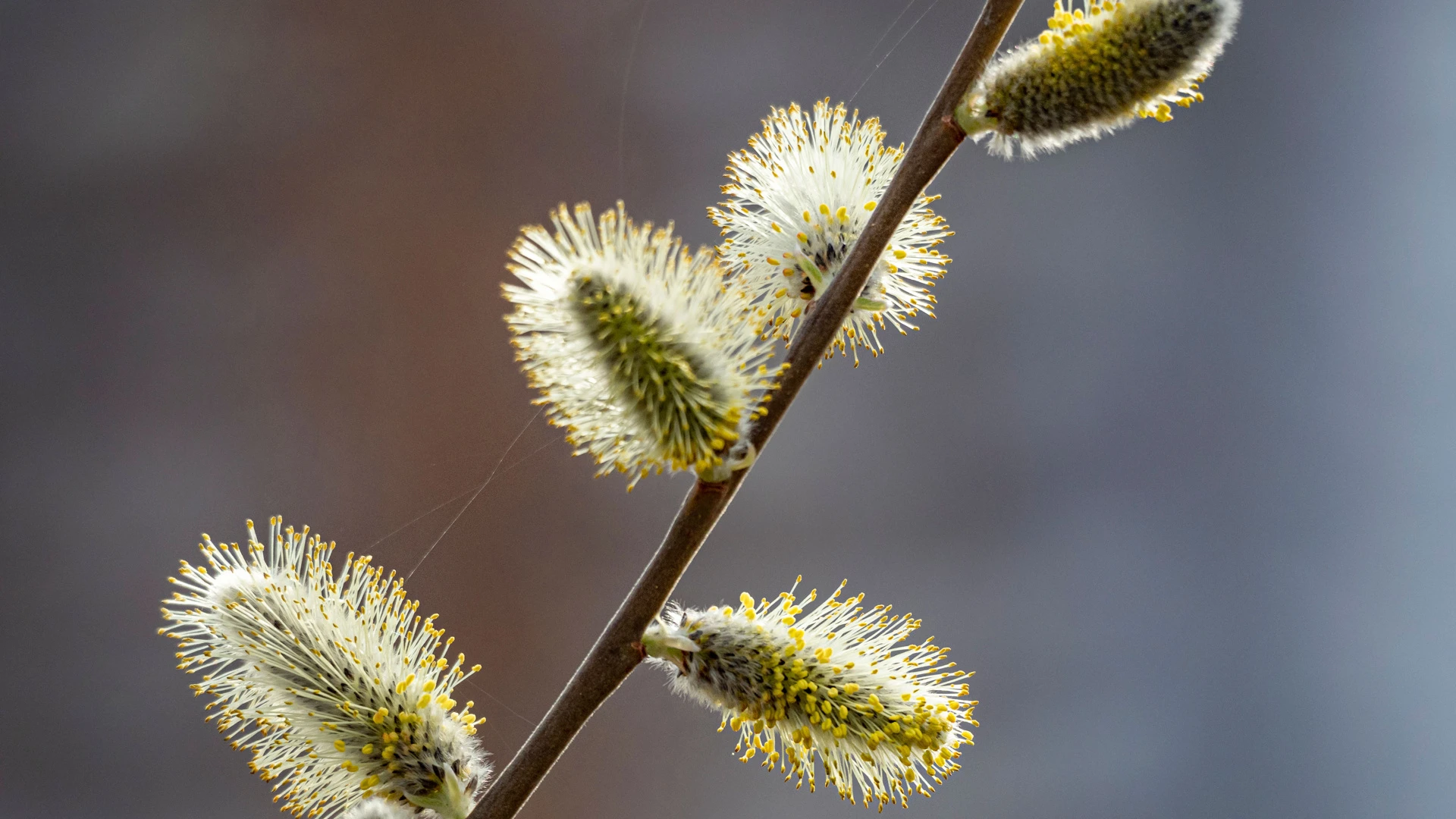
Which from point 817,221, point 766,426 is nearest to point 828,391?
point 817,221

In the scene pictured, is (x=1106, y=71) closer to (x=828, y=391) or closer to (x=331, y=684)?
(x=331, y=684)

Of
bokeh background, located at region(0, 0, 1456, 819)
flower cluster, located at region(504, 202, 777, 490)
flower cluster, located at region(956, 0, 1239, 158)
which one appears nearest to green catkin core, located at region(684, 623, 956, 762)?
flower cluster, located at region(504, 202, 777, 490)

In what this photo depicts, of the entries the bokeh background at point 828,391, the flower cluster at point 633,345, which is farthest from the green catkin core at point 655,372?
the bokeh background at point 828,391

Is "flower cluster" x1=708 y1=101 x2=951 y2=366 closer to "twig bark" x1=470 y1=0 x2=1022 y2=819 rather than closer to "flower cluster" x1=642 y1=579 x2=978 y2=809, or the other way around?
"twig bark" x1=470 y1=0 x2=1022 y2=819

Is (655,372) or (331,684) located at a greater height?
(655,372)

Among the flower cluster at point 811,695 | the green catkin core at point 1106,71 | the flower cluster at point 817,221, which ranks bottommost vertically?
the flower cluster at point 811,695

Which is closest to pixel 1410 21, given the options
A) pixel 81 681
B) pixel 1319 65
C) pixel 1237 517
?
pixel 1319 65

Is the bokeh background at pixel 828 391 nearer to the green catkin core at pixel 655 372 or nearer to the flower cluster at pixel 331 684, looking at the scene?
the flower cluster at pixel 331 684
